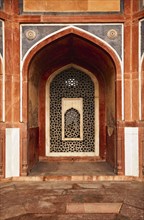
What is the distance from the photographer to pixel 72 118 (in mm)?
7125

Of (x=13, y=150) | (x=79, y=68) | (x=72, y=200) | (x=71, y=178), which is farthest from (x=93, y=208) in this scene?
(x=79, y=68)

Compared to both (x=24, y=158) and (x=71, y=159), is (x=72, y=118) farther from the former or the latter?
(x=24, y=158)

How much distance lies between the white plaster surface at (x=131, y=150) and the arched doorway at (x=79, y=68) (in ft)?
1.02

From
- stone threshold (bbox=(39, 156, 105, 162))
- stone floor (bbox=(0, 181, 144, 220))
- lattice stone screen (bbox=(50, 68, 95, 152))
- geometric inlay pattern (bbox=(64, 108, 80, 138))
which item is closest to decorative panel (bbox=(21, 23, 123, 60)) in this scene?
lattice stone screen (bbox=(50, 68, 95, 152))

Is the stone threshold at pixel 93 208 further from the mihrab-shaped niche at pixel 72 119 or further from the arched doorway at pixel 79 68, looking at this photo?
the mihrab-shaped niche at pixel 72 119

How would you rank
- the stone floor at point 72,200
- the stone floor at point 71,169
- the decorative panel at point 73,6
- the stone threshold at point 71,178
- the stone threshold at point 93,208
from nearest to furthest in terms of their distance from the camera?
the stone floor at point 72,200 → the stone threshold at point 93,208 → the stone threshold at point 71,178 → the decorative panel at point 73,6 → the stone floor at point 71,169

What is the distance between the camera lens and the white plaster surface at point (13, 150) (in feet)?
17.5

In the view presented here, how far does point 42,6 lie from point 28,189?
154 inches

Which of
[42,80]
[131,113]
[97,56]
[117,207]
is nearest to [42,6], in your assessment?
[97,56]

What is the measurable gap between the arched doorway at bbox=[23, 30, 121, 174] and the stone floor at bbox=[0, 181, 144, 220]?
1020 mm

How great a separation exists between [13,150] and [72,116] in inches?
90.0

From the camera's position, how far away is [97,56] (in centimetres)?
607

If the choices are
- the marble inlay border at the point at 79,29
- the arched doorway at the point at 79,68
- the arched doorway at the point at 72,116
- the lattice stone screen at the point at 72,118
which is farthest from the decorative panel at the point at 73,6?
the lattice stone screen at the point at 72,118

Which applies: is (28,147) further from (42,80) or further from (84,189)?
(42,80)
